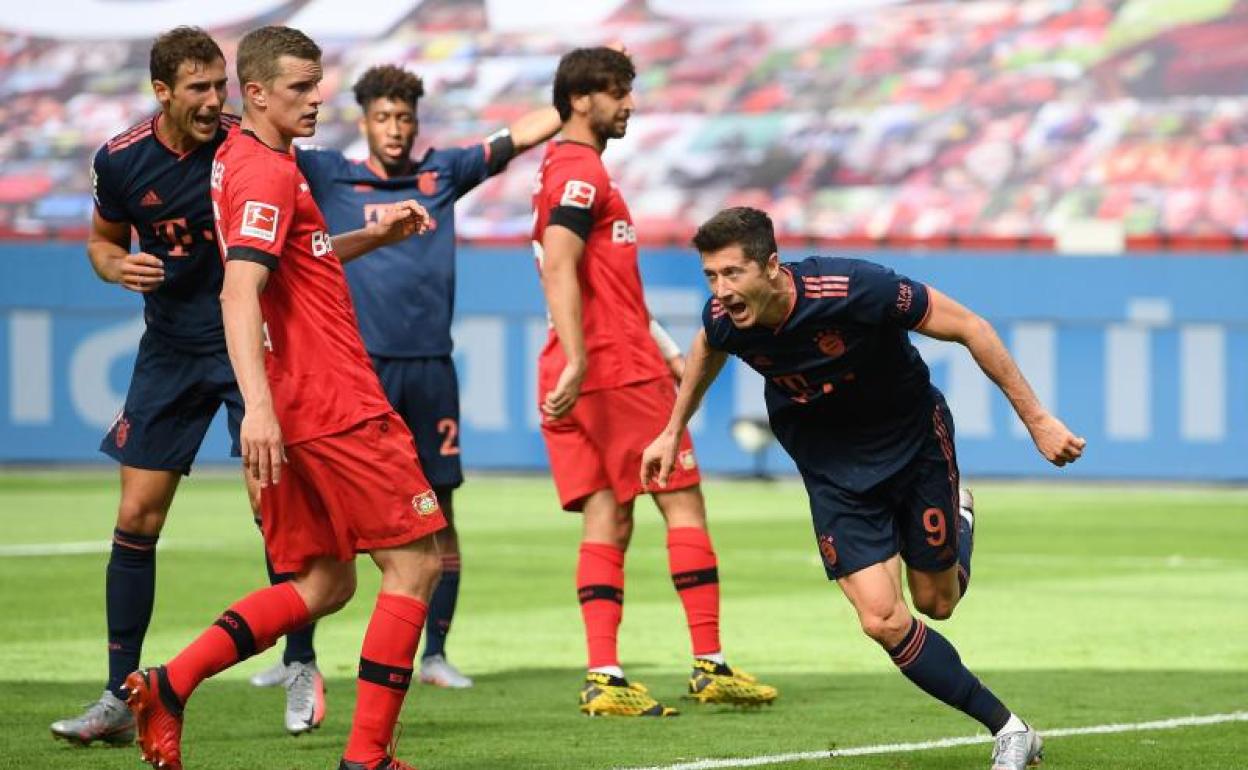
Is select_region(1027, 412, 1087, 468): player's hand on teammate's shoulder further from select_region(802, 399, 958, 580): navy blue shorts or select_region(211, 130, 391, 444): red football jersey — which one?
select_region(211, 130, 391, 444): red football jersey

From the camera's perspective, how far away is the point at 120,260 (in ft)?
25.7

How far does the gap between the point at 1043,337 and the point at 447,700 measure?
1597cm

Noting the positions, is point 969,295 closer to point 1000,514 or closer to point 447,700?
point 1000,514

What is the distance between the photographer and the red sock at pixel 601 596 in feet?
28.7

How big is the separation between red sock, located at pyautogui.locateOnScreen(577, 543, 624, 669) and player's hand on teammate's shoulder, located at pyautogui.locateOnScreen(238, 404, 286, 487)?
2723 millimetres

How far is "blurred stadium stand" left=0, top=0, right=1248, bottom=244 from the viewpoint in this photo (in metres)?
27.2

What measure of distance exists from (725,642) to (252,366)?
5.10 m

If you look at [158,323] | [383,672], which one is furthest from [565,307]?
[383,672]

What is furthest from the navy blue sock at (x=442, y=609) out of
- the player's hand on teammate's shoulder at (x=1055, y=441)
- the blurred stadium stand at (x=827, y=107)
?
the blurred stadium stand at (x=827, y=107)

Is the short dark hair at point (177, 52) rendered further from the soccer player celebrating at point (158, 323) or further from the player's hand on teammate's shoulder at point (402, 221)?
the player's hand on teammate's shoulder at point (402, 221)

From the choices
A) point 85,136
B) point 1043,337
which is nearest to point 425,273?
point 1043,337

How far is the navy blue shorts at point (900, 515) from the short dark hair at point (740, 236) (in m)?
0.85

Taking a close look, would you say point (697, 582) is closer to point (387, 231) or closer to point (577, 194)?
point (577, 194)

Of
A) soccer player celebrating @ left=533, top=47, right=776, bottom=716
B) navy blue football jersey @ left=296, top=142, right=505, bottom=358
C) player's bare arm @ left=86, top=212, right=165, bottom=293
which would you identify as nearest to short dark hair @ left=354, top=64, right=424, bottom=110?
navy blue football jersey @ left=296, top=142, right=505, bottom=358
